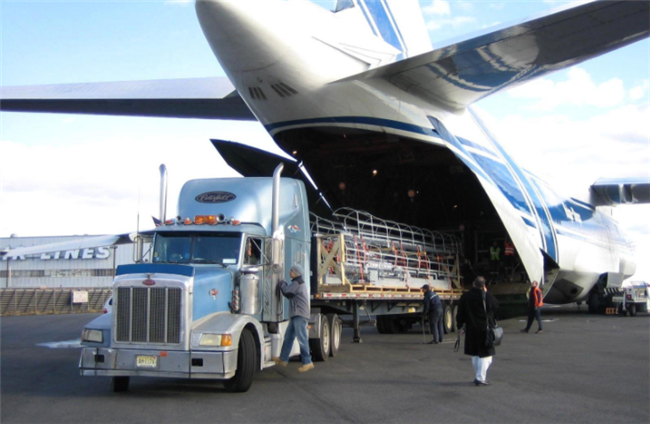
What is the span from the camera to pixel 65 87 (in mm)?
18312

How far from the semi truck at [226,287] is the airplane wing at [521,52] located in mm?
4147

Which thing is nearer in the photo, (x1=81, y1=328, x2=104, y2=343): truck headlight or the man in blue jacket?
(x1=81, y1=328, x2=104, y2=343): truck headlight

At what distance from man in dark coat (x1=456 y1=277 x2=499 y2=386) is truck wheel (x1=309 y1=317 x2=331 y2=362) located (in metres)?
3.44

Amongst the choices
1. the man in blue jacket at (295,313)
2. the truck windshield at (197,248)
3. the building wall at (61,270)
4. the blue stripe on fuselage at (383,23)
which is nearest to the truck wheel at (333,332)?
the man in blue jacket at (295,313)

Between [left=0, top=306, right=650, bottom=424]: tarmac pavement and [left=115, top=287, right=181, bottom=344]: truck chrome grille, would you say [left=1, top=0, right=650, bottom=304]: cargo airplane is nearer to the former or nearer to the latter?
[left=0, top=306, right=650, bottom=424]: tarmac pavement

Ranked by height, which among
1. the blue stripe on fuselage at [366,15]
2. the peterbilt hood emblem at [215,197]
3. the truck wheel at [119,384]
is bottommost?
the truck wheel at [119,384]

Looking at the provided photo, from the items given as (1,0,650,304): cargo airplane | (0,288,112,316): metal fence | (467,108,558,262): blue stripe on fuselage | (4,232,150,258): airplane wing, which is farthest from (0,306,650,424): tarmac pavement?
(0,288,112,316): metal fence

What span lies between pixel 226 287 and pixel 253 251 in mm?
933

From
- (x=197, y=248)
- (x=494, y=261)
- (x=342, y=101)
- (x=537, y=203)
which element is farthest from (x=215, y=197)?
(x=537, y=203)

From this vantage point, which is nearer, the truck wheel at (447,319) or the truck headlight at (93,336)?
the truck headlight at (93,336)

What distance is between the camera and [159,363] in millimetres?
8438

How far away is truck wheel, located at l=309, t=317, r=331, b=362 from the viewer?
12182 millimetres

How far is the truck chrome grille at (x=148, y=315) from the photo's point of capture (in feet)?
28.0

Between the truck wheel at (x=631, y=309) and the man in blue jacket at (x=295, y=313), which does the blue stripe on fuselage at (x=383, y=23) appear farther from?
the truck wheel at (x=631, y=309)
